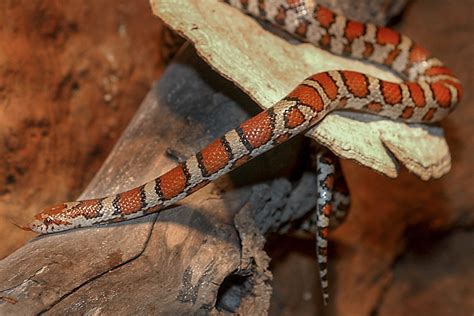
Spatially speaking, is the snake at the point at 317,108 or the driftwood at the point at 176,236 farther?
the snake at the point at 317,108

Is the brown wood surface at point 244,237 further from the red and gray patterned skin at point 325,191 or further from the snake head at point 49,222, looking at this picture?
the red and gray patterned skin at point 325,191

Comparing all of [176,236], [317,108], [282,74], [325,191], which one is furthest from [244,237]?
[282,74]

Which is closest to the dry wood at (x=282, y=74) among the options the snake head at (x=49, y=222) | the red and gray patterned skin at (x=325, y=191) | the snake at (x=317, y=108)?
the snake at (x=317, y=108)

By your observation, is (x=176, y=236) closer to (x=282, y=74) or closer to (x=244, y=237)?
(x=244, y=237)

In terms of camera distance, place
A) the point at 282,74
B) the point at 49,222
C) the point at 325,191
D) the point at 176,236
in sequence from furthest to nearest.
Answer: the point at 325,191 < the point at 282,74 < the point at 49,222 < the point at 176,236

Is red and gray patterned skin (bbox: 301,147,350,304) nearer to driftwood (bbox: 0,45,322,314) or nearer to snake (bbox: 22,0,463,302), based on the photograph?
snake (bbox: 22,0,463,302)

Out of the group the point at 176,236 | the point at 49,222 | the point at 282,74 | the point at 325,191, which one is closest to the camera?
the point at 176,236

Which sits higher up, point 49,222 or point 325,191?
point 325,191

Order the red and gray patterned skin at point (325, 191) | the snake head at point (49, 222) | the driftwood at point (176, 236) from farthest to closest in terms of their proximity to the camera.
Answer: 1. the red and gray patterned skin at point (325, 191)
2. the snake head at point (49, 222)
3. the driftwood at point (176, 236)
